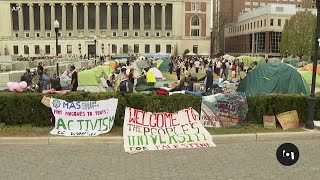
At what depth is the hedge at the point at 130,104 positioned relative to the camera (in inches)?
444

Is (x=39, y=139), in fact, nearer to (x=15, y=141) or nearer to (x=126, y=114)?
(x=15, y=141)

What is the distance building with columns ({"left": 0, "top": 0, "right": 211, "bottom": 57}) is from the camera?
112 meters

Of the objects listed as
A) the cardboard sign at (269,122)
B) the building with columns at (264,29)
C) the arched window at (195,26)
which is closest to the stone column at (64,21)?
the arched window at (195,26)

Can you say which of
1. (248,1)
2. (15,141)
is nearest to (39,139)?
(15,141)

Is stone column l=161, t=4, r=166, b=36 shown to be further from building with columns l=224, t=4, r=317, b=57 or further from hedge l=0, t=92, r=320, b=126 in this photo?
hedge l=0, t=92, r=320, b=126

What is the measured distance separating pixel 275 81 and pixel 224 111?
17.6ft

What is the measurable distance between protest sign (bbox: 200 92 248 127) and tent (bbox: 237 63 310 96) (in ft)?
13.1

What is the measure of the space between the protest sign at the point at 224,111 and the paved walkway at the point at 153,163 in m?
1.64

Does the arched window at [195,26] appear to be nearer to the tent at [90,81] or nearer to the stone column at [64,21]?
the stone column at [64,21]

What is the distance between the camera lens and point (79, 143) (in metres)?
10.3

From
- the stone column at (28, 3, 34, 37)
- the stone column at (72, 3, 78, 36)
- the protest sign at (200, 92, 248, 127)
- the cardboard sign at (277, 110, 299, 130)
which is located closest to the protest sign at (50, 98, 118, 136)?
the protest sign at (200, 92, 248, 127)

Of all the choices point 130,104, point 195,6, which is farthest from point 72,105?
point 195,6

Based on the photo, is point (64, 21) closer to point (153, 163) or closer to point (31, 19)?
point (31, 19)

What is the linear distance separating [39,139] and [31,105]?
1508 mm
